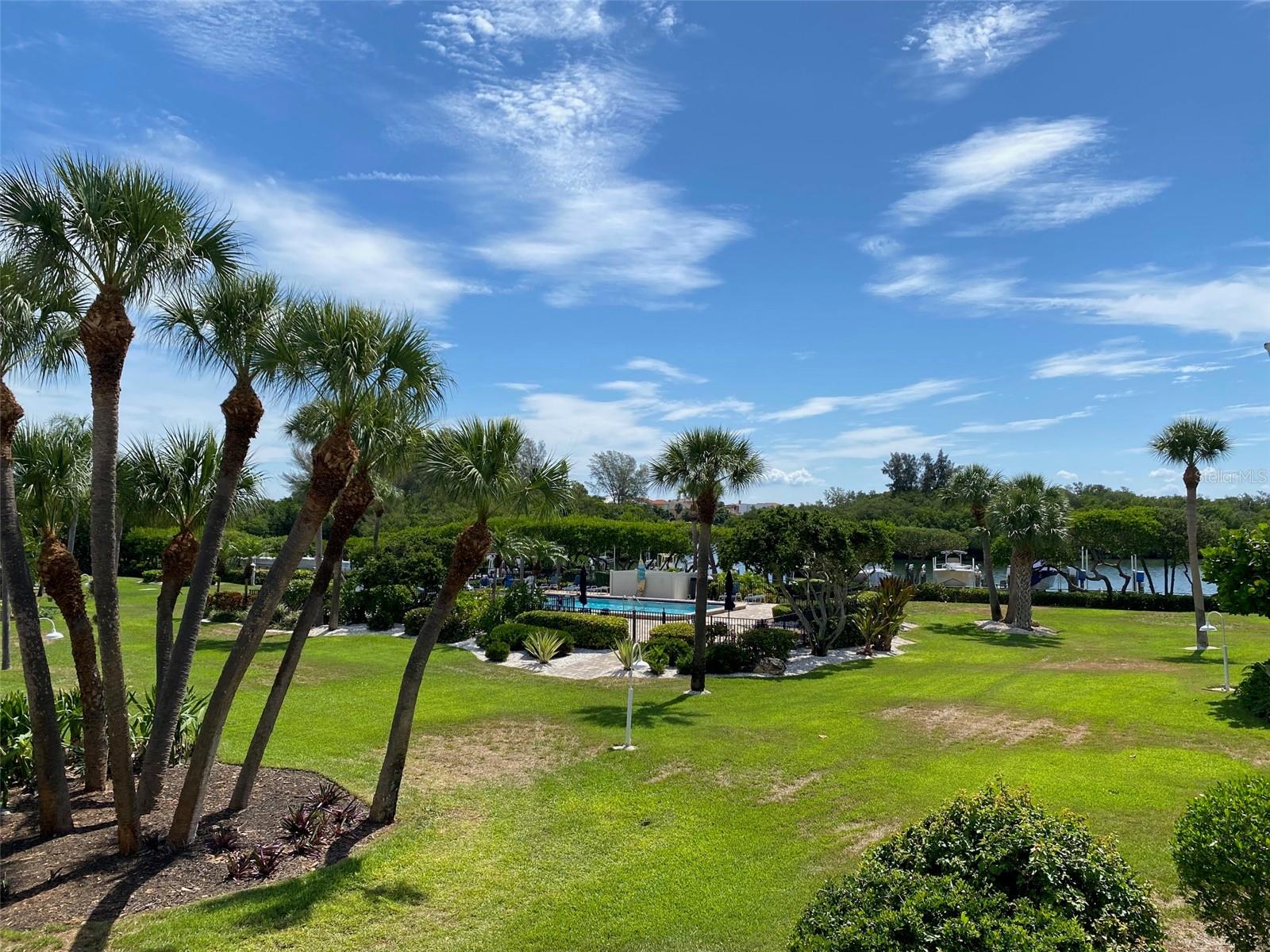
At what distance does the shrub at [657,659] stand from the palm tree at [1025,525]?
17.2 meters

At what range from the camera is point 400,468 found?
1029 cm

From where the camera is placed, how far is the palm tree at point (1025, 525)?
30.9m

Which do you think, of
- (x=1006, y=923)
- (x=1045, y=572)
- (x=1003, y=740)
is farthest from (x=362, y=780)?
(x=1045, y=572)

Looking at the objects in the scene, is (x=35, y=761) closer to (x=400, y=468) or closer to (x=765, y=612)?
(x=400, y=468)

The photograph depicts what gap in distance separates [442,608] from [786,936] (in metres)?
5.32

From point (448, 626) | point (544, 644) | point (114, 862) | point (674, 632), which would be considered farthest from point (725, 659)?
point (114, 862)

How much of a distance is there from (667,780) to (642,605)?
30.7 meters

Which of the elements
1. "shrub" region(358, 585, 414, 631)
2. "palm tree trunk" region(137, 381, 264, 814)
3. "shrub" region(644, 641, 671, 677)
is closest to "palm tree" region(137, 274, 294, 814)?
"palm tree trunk" region(137, 381, 264, 814)

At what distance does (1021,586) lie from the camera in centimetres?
3212

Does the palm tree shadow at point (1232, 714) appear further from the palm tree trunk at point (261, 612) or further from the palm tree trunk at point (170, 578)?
the palm tree trunk at point (170, 578)

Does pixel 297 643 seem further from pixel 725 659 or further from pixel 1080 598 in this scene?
pixel 1080 598

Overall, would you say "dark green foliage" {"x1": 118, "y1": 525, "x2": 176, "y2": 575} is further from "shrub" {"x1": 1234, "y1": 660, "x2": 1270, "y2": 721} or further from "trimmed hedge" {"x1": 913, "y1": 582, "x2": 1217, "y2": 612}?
"shrub" {"x1": 1234, "y1": 660, "x2": 1270, "y2": 721}

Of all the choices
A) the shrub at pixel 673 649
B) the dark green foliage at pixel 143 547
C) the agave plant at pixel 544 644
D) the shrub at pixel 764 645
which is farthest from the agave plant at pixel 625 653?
the dark green foliage at pixel 143 547

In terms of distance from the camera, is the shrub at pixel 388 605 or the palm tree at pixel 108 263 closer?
the palm tree at pixel 108 263
